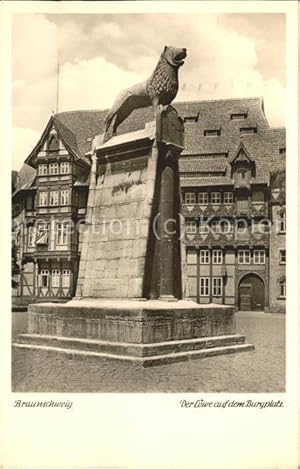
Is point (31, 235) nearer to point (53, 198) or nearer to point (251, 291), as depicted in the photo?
point (53, 198)

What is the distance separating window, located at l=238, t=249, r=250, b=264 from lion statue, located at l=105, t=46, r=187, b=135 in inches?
433

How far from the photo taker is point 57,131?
637 inches

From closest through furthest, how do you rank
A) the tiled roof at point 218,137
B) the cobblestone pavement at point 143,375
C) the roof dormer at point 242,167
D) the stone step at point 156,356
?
the cobblestone pavement at point 143,375, the stone step at point 156,356, the tiled roof at point 218,137, the roof dormer at point 242,167

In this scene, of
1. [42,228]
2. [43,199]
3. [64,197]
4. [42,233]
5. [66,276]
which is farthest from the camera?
[64,197]

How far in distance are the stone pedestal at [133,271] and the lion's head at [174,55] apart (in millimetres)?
568

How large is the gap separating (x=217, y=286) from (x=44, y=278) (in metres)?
4.84

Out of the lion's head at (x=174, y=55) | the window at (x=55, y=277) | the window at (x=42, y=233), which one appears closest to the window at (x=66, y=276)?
the window at (x=55, y=277)

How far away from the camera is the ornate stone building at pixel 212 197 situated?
56.1ft

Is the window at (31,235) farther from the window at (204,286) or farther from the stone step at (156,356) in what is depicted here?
the stone step at (156,356)

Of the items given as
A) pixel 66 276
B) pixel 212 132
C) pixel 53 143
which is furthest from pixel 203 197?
pixel 66 276

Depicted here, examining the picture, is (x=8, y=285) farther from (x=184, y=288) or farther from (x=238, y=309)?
(x=238, y=309)

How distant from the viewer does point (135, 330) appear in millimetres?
6234
